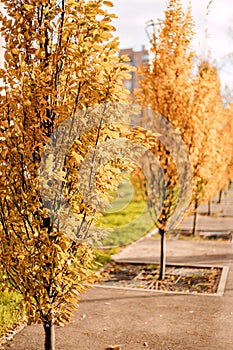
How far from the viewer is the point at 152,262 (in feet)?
32.2

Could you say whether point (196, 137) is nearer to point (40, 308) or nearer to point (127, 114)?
point (127, 114)

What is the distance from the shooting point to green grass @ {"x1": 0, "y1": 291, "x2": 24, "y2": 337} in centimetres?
603

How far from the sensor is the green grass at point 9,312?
6027 mm

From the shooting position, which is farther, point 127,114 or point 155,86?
point 155,86

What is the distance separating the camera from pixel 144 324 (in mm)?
6156

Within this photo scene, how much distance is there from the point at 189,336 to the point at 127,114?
333cm

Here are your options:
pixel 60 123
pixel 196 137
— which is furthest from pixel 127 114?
pixel 196 137

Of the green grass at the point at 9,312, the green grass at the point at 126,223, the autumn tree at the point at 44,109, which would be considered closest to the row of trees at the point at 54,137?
the autumn tree at the point at 44,109

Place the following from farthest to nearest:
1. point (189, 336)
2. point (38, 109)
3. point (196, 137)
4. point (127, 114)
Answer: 1. point (196, 137)
2. point (189, 336)
3. point (127, 114)
4. point (38, 109)

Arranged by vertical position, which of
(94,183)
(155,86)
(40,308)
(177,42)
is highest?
(177,42)

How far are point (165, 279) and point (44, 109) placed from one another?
5632 mm

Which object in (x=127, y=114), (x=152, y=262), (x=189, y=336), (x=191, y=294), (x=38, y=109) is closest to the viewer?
(x=38, y=109)

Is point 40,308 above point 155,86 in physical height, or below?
below

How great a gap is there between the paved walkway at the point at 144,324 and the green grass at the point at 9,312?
298mm
